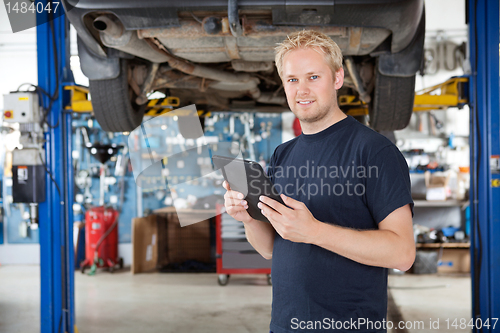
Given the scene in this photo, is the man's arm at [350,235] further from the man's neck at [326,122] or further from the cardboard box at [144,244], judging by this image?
the cardboard box at [144,244]

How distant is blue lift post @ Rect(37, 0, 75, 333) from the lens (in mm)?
2748

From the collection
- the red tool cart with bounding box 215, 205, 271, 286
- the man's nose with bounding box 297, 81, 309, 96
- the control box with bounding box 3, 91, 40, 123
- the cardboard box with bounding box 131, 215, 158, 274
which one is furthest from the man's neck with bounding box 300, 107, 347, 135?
the cardboard box with bounding box 131, 215, 158, 274

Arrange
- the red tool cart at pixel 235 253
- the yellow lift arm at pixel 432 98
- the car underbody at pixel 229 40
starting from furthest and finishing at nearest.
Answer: the red tool cart at pixel 235 253 < the yellow lift arm at pixel 432 98 < the car underbody at pixel 229 40

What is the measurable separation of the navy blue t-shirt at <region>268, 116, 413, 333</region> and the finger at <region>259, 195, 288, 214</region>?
0.65 ft

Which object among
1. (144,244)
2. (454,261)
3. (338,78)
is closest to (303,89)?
(338,78)

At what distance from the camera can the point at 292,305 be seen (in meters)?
1.11

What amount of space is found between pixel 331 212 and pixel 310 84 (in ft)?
1.21

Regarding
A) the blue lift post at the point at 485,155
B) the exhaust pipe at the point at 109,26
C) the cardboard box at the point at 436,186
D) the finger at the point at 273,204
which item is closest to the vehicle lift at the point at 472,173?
the blue lift post at the point at 485,155

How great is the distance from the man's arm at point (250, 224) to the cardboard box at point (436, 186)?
4657mm

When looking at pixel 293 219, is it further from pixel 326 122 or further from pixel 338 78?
pixel 338 78

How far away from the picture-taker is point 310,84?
111cm

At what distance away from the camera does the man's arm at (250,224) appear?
3.72 ft

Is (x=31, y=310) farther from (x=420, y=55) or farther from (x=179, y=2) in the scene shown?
(x=420, y=55)

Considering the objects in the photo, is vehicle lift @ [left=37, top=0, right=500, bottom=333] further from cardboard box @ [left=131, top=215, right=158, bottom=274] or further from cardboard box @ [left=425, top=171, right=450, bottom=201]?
cardboard box @ [left=425, top=171, right=450, bottom=201]
